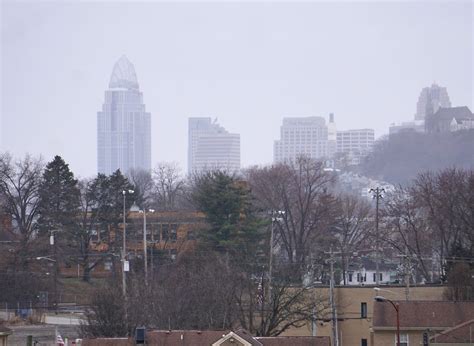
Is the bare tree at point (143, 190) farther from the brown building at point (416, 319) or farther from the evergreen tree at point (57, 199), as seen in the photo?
the brown building at point (416, 319)

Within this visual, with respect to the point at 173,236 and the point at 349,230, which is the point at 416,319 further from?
the point at 349,230

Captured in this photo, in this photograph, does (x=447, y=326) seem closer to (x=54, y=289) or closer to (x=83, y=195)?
(x=54, y=289)

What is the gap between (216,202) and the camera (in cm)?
9425

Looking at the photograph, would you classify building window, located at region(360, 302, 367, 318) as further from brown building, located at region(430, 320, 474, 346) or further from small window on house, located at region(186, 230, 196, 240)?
small window on house, located at region(186, 230, 196, 240)

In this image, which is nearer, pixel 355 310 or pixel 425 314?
pixel 425 314

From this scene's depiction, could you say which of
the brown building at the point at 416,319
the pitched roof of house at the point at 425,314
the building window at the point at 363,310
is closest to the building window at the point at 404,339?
the brown building at the point at 416,319

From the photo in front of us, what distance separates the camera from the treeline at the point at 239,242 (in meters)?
67.9

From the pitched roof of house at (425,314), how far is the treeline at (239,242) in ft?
11.4

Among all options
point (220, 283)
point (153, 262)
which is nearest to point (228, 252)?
point (153, 262)

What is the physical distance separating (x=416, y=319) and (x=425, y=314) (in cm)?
47

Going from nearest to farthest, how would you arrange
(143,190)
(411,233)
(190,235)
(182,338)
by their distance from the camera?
(182,338), (190,235), (411,233), (143,190)

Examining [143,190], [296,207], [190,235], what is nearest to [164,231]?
[190,235]

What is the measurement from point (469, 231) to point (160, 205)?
109 ft

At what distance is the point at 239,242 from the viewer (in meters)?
91.0
